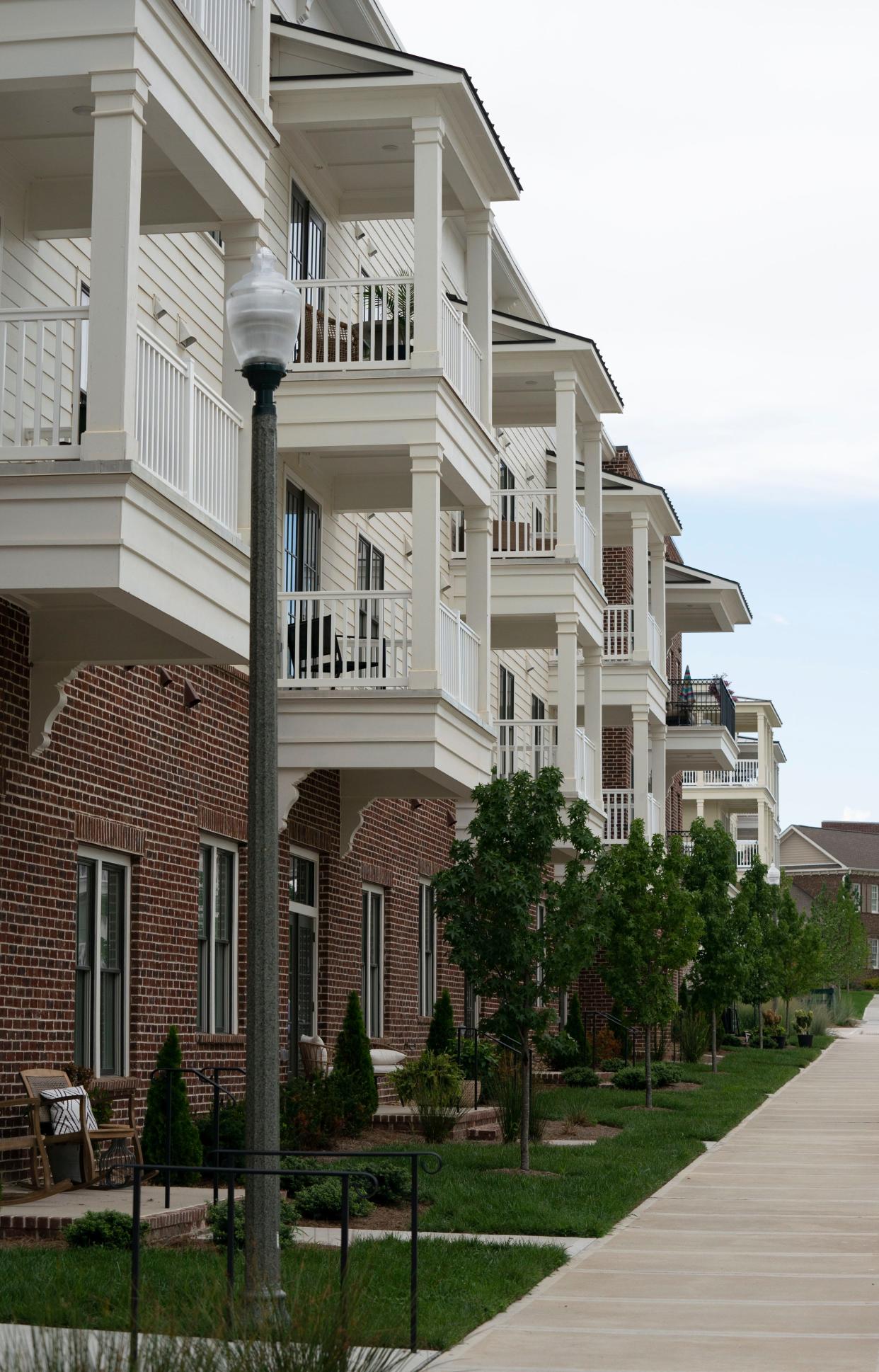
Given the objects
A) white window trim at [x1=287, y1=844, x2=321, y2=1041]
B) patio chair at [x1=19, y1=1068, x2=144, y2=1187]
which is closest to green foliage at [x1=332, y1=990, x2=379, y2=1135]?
white window trim at [x1=287, y1=844, x2=321, y2=1041]

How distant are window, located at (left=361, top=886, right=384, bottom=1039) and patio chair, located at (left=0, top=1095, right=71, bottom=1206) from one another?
10733 mm

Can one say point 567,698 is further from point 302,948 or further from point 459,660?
point 459,660

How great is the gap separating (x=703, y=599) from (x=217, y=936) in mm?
23429

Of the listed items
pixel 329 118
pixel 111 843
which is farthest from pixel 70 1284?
pixel 329 118

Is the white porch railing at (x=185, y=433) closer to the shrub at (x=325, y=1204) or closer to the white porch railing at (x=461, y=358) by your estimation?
the shrub at (x=325, y=1204)

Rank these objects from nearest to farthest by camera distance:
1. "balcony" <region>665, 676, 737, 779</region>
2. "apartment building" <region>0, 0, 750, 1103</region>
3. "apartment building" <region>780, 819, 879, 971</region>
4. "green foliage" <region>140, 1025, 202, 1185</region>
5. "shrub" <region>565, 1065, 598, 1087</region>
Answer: "apartment building" <region>0, 0, 750, 1103</region>, "green foliage" <region>140, 1025, 202, 1185</region>, "shrub" <region>565, 1065, 598, 1087</region>, "balcony" <region>665, 676, 737, 779</region>, "apartment building" <region>780, 819, 879, 971</region>

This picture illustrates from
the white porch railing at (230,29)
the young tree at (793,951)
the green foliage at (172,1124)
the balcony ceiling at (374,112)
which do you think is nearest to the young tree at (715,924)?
the young tree at (793,951)

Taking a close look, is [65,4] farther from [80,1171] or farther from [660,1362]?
[660,1362]

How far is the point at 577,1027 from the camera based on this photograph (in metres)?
32.7

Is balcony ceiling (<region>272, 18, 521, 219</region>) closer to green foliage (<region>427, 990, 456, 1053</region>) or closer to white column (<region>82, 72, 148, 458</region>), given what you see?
white column (<region>82, 72, 148, 458</region>)

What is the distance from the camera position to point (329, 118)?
1841 cm

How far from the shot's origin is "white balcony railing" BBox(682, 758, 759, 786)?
2928 inches

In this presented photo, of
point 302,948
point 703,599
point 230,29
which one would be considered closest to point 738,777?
point 703,599

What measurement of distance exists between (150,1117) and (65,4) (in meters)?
8.28
